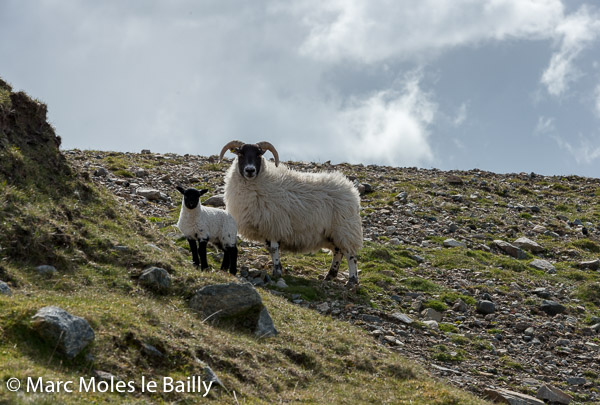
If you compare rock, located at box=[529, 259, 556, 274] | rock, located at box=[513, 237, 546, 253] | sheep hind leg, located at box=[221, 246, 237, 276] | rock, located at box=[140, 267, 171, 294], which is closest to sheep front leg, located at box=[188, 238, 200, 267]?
sheep hind leg, located at box=[221, 246, 237, 276]

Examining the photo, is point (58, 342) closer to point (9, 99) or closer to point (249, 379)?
point (249, 379)

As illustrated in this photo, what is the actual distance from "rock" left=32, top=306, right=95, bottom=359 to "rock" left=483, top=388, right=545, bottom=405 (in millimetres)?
7682

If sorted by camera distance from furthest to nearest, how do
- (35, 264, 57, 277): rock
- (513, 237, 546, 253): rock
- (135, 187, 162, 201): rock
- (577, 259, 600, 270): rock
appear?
(513, 237, 546, 253): rock
(577, 259, 600, 270): rock
(135, 187, 162, 201): rock
(35, 264, 57, 277): rock

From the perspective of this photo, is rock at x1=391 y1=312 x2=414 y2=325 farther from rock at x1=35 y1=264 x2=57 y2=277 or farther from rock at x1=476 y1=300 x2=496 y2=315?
rock at x1=35 y1=264 x2=57 y2=277

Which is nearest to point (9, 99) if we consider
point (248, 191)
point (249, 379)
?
point (248, 191)

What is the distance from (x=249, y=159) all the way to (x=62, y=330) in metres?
9.89

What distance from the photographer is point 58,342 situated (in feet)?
23.4

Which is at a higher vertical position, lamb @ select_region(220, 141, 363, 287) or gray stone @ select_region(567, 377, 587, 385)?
lamb @ select_region(220, 141, 363, 287)

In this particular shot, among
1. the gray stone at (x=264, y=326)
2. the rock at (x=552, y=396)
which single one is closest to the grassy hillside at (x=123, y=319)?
the gray stone at (x=264, y=326)

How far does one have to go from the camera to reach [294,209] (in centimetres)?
1662

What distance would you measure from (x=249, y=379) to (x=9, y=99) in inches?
333

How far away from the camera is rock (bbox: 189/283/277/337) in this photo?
1024 centimetres

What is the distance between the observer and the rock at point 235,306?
33.6 ft

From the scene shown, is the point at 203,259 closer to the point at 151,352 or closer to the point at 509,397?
the point at 151,352
